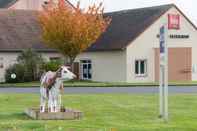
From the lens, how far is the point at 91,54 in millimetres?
62438

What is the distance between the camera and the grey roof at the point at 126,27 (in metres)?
59.2

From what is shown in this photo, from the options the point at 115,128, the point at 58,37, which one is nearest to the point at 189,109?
the point at 115,128

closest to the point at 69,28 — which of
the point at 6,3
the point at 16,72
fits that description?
the point at 16,72

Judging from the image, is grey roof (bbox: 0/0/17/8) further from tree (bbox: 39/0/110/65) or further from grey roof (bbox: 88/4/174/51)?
tree (bbox: 39/0/110/65)

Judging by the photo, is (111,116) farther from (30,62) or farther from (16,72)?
(30,62)

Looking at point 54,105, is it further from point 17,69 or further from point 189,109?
point 17,69

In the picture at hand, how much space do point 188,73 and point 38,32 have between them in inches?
568

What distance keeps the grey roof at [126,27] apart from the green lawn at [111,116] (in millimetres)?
32490

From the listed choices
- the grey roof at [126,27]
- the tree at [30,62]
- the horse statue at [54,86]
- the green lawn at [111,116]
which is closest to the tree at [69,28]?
the tree at [30,62]

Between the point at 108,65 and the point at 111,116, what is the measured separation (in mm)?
41622

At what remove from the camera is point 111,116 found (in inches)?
753

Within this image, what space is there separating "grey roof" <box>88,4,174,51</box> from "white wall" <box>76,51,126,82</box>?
68 cm

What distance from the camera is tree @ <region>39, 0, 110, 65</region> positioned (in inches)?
2162

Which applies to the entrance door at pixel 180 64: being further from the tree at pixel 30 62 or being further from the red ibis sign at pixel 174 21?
the tree at pixel 30 62
